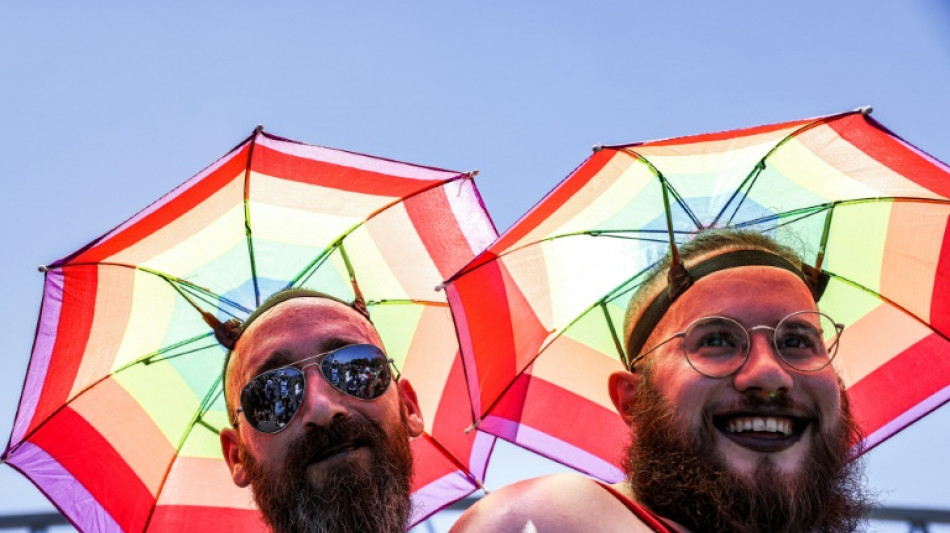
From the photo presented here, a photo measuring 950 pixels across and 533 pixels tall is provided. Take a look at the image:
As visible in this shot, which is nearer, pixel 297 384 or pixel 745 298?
pixel 745 298

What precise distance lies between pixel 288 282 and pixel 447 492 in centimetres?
104

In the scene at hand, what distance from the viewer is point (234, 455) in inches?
159

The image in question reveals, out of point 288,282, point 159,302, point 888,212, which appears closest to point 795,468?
point 888,212

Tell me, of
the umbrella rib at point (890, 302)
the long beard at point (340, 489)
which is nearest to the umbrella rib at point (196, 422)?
the long beard at point (340, 489)

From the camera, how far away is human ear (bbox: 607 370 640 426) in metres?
3.57

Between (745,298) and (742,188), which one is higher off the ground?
(742,188)

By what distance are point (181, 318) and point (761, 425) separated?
2.34m

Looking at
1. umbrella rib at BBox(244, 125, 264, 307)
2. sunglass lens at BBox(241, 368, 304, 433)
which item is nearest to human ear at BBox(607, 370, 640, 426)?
sunglass lens at BBox(241, 368, 304, 433)

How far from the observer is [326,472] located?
11.6 ft

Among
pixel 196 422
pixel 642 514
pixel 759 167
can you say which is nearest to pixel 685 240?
pixel 759 167

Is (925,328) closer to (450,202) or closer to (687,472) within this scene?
(687,472)

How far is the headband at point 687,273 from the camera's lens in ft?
11.5

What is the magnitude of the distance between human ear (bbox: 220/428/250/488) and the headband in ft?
4.58

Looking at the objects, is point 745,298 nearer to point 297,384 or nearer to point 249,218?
point 297,384
